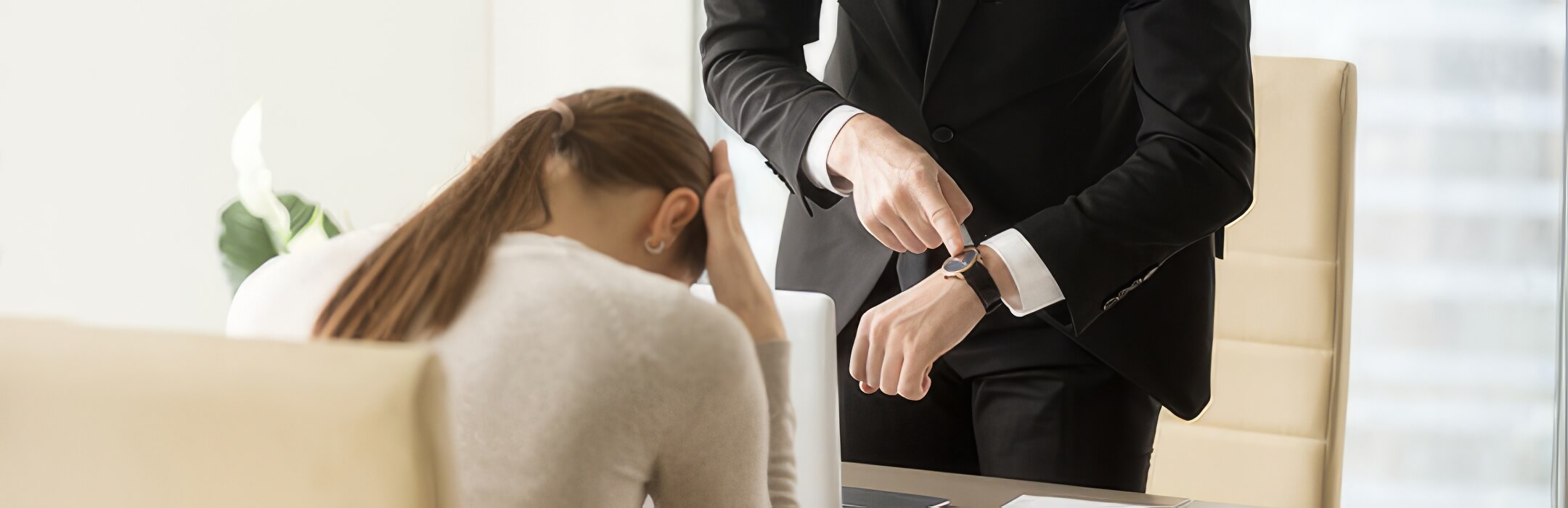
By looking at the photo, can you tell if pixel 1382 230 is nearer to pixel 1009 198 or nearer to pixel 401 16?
pixel 1009 198

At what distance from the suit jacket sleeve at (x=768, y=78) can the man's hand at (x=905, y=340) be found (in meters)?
0.13

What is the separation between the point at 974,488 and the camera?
2.75 ft

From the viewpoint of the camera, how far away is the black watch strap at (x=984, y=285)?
74cm

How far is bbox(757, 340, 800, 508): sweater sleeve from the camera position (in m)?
0.35

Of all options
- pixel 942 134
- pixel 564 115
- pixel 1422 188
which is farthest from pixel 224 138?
pixel 1422 188

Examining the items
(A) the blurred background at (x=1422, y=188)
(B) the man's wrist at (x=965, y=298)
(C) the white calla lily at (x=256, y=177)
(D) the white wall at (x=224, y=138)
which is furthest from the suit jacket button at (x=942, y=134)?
(A) the blurred background at (x=1422, y=188)

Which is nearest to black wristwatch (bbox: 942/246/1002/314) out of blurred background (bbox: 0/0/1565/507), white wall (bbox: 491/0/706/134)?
white wall (bbox: 491/0/706/134)

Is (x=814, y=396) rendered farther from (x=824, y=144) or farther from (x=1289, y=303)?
(x=1289, y=303)

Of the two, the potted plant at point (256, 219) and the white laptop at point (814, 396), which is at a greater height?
the potted plant at point (256, 219)

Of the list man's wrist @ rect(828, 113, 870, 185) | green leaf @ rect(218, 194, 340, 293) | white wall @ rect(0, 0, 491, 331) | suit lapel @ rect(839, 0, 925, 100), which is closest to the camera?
white wall @ rect(0, 0, 491, 331)

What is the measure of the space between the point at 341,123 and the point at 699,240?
335 mm

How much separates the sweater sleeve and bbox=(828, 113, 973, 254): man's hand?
258mm

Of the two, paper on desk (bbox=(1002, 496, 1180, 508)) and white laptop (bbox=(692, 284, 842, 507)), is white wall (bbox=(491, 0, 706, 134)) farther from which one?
paper on desk (bbox=(1002, 496, 1180, 508))

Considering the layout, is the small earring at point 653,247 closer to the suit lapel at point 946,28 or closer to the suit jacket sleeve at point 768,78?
the suit jacket sleeve at point 768,78
